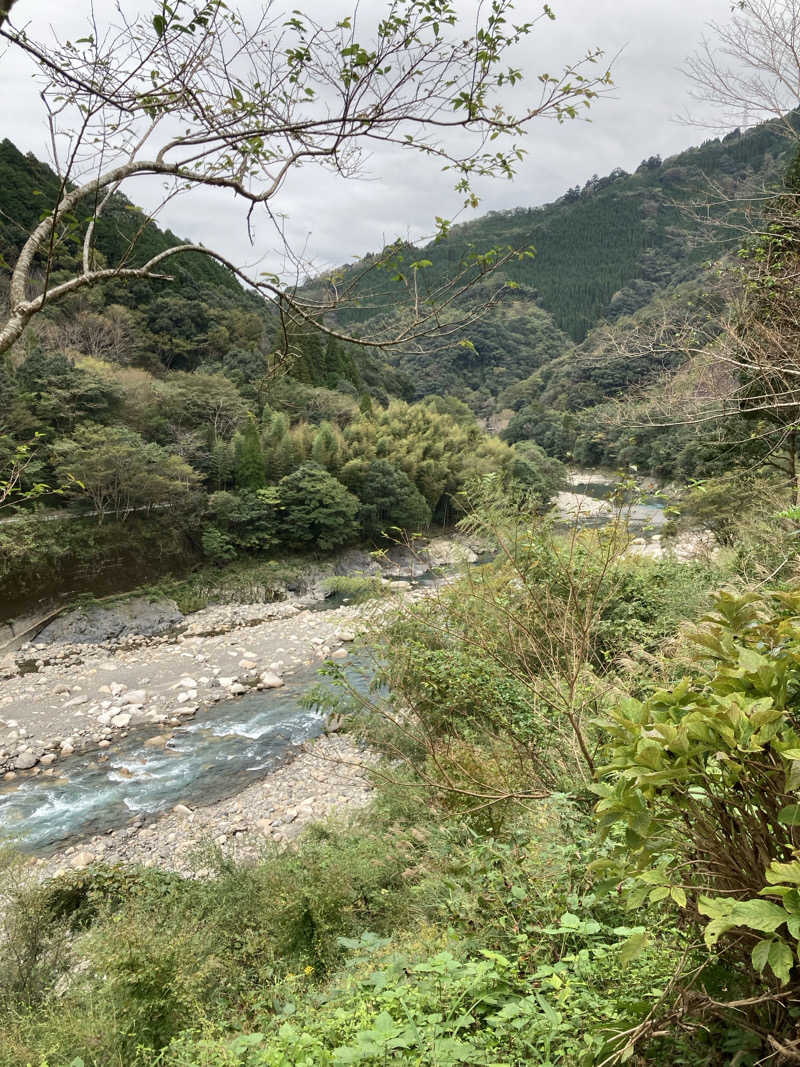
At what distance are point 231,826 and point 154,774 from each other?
6.37 ft

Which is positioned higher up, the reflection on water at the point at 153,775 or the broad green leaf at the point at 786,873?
the broad green leaf at the point at 786,873

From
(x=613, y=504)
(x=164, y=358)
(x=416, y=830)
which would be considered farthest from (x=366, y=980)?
(x=164, y=358)

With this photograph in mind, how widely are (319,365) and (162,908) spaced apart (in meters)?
26.4

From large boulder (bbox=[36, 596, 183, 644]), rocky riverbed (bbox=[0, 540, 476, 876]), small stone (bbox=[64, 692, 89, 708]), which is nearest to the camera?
rocky riverbed (bbox=[0, 540, 476, 876])

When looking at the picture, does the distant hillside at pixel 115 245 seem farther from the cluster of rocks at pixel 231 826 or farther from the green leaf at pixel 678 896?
the green leaf at pixel 678 896

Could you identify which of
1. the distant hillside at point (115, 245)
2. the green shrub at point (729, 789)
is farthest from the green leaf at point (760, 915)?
the distant hillside at point (115, 245)

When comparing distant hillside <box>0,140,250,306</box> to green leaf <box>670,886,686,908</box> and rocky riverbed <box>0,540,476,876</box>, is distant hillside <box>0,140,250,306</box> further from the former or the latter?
green leaf <box>670,886,686,908</box>

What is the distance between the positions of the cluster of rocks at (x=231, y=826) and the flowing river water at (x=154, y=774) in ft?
0.90

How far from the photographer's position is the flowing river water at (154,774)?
6.34m

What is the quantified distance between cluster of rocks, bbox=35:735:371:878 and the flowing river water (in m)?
0.27

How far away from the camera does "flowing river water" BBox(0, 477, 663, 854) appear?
6.34 meters

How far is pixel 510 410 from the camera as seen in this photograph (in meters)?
45.1

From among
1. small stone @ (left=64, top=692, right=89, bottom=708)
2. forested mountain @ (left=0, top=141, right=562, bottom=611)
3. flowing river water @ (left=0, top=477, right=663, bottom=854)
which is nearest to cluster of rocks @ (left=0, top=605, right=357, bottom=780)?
small stone @ (left=64, top=692, right=89, bottom=708)

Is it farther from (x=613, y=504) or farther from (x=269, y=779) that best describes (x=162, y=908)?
(x=613, y=504)
